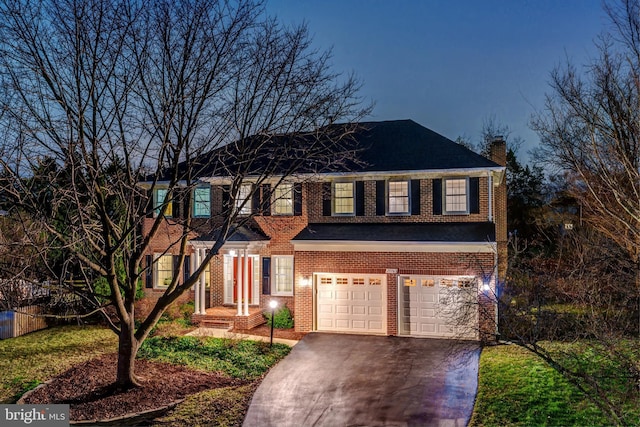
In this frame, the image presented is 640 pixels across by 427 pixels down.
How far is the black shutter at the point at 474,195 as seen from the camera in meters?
16.8

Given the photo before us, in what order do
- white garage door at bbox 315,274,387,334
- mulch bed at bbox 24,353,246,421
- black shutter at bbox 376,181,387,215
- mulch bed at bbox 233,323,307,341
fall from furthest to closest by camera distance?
1. black shutter at bbox 376,181,387,215
2. white garage door at bbox 315,274,387,334
3. mulch bed at bbox 233,323,307,341
4. mulch bed at bbox 24,353,246,421

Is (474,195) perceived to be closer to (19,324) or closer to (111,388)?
(111,388)

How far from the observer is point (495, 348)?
46.5ft

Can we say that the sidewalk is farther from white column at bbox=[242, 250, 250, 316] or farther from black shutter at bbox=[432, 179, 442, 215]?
black shutter at bbox=[432, 179, 442, 215]

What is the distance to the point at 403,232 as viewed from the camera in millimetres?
16562

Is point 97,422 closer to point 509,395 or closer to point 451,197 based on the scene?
point 509,395

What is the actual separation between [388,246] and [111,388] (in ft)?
29.9

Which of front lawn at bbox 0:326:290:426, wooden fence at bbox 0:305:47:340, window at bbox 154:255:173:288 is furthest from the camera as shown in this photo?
window at bbox 154:255:173:288

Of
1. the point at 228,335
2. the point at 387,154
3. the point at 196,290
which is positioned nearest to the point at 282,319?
the point at 228,335

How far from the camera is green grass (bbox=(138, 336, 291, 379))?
Result: 12672 mm

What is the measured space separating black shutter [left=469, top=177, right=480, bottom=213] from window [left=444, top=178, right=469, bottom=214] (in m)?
0.18

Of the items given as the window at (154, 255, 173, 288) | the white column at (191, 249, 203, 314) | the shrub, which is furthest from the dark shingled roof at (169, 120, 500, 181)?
the shrub

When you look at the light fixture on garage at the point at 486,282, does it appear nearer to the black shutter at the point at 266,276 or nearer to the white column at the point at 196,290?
the black shutter at the point at 266,276

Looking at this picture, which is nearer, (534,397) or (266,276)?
(534,397)
